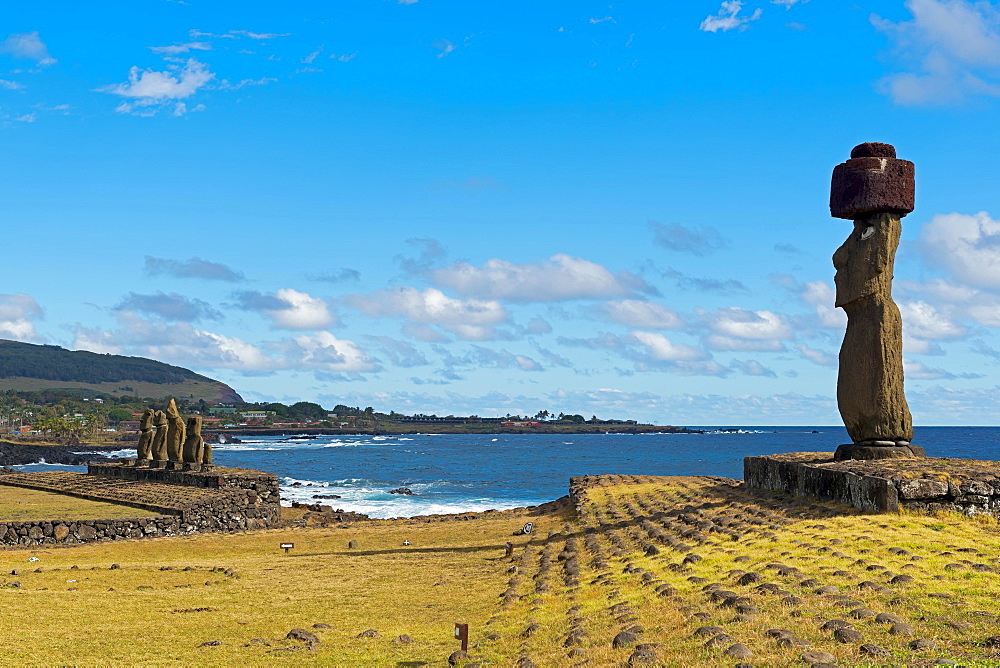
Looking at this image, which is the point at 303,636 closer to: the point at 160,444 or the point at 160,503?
the point at 160,503

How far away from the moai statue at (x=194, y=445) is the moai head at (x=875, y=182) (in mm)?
28874

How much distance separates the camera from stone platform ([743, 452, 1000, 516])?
13.8 m

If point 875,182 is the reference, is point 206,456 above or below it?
below

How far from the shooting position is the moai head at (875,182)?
1708 centimetres

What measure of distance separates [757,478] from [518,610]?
35.0 ft

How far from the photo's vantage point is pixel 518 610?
11.4 m

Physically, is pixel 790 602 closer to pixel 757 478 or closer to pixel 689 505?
pixel 689 505

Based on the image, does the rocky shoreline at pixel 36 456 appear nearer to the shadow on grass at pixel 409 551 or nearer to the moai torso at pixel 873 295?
the shadow on grass at pixel 409 551

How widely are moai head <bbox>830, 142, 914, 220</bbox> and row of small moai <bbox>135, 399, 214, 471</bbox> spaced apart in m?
28.0

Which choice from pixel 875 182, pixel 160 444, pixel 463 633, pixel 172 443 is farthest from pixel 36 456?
pixel 463 633

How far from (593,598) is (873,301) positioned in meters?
9.60

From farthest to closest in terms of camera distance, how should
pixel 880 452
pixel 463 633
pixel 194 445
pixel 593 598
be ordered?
pixel 194 445 → pixel 880 452 → pixel 593 598 → pixel 463 633

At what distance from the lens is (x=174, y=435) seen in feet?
135

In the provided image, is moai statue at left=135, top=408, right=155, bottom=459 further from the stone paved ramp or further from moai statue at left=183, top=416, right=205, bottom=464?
moai statue at left=183, top=416, right=205, bottom=464
